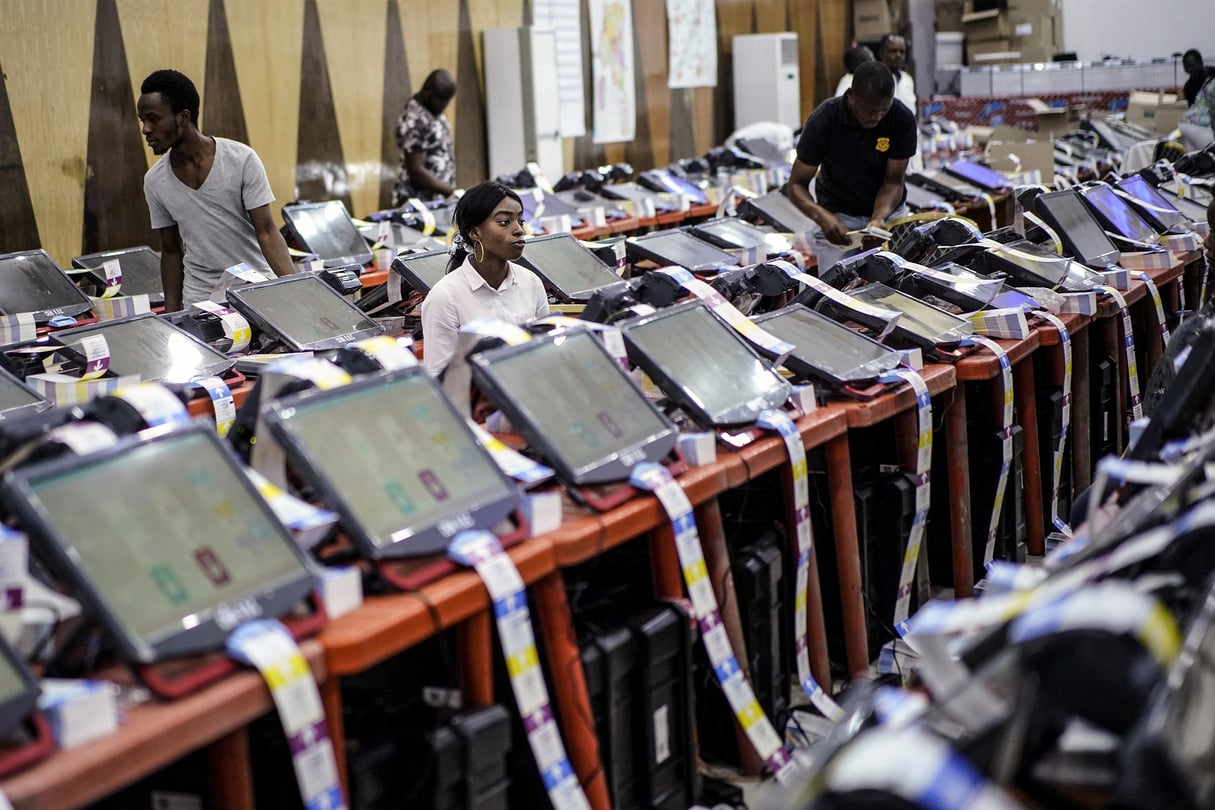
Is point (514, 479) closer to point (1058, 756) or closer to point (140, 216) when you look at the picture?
point (1058, 756)

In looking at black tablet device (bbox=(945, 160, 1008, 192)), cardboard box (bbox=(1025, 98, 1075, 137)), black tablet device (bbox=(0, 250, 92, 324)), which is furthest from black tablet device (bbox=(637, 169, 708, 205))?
cardboard box (bbox=(1025, 98, 1075, 137))

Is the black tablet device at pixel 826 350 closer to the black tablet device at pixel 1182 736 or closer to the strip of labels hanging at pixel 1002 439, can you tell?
the strip of labels hanging at pixel 1002 439

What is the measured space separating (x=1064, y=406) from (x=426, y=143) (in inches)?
191

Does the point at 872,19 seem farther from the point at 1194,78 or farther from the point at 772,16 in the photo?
the point at 1194,78

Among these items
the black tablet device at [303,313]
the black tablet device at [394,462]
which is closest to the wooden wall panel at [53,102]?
the black tablet device at [303,313]

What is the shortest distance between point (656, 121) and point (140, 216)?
582 cm

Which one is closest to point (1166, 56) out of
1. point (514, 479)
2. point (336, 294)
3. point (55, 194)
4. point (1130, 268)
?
point (1130, 268)

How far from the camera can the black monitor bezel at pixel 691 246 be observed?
5371mm

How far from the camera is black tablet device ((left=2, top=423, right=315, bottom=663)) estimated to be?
1.72 m

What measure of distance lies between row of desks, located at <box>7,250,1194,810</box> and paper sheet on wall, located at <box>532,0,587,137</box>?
7.16 metres

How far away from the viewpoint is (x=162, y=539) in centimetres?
184

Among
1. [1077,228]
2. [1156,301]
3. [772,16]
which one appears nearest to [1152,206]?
[1077,228]

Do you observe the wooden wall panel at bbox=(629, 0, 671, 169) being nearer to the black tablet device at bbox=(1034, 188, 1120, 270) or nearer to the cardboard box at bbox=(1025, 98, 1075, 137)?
the cardboard box at bbox=(1025, 98, 1075, 137)

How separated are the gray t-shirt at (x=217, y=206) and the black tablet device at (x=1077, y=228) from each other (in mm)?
2758
